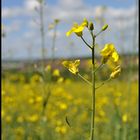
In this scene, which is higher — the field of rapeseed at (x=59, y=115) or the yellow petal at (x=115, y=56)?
Result: the yellow petal at (x=115, y=56)

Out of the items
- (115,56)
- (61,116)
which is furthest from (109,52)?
(61,116)

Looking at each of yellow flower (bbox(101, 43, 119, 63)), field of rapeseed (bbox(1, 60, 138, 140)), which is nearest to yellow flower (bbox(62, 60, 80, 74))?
yellow flower (bbox(101, 43, 119, 63))

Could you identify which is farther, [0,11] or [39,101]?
[39,101]

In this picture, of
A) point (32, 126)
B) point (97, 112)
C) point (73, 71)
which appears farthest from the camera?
point (97, 112)

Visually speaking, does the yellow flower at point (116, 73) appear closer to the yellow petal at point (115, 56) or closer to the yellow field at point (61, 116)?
the yellow petal at point (115, 56)

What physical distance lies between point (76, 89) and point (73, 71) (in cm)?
1317

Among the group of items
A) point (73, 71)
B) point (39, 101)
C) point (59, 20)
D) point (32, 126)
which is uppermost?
point (59, 20)

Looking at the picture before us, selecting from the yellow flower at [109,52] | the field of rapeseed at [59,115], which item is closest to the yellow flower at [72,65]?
the yellow flower at [109,52]

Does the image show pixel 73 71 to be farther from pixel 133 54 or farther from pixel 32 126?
pixel 32 126

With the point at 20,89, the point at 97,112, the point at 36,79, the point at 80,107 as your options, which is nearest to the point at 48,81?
the point at 36,79

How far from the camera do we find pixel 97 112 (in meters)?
7.12

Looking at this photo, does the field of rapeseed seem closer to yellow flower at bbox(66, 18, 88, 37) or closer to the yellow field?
the yellow field

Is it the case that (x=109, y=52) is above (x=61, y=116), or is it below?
above

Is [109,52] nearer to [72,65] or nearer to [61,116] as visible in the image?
[72,65]
